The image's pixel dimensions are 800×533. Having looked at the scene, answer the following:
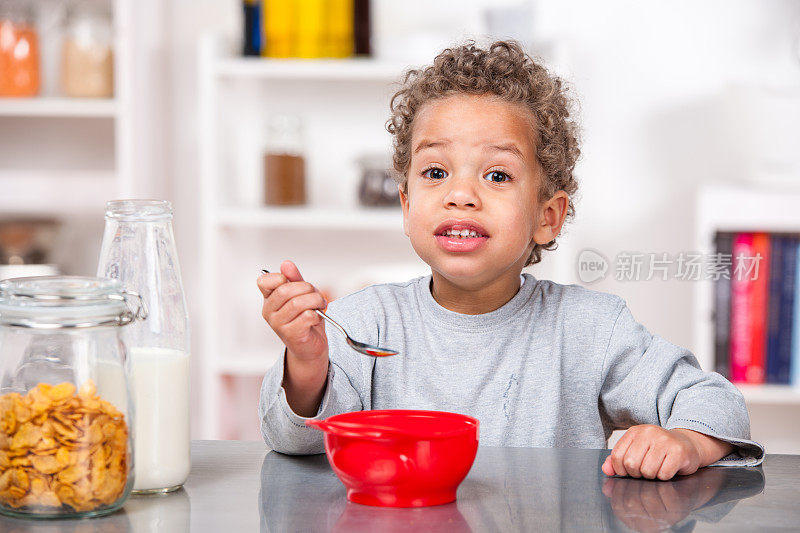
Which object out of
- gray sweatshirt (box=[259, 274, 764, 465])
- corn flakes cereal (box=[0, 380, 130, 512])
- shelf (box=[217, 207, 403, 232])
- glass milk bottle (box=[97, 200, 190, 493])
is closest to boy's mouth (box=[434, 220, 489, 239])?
gray sweatshirt (box=[259, 274, 764, 465])

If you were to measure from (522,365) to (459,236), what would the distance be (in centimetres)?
18

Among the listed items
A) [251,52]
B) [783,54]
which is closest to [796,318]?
[783,54]

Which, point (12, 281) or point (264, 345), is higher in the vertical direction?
point (12, 281)

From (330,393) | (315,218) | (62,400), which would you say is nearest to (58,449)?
(62,400)

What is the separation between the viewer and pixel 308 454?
89 cm

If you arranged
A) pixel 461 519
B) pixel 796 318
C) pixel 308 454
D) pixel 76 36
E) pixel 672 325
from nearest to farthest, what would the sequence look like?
pixel 461 519 < pixel 308 454 < pixel 796 318 < pixel 76 36 < pixel 672 325

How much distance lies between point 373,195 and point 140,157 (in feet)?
1.99

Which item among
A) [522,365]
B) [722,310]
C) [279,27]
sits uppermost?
[279,27]

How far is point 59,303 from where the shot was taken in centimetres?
67

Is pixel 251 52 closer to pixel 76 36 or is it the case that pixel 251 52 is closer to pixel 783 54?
pixel 76 36

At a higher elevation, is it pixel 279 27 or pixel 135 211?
pixel 279 27

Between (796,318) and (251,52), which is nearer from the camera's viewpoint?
(796,318)

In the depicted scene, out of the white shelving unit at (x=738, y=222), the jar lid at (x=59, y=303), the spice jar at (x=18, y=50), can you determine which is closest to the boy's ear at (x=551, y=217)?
the jar lid at (x=59, y=303)

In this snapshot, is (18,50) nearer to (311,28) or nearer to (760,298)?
(311,28)
